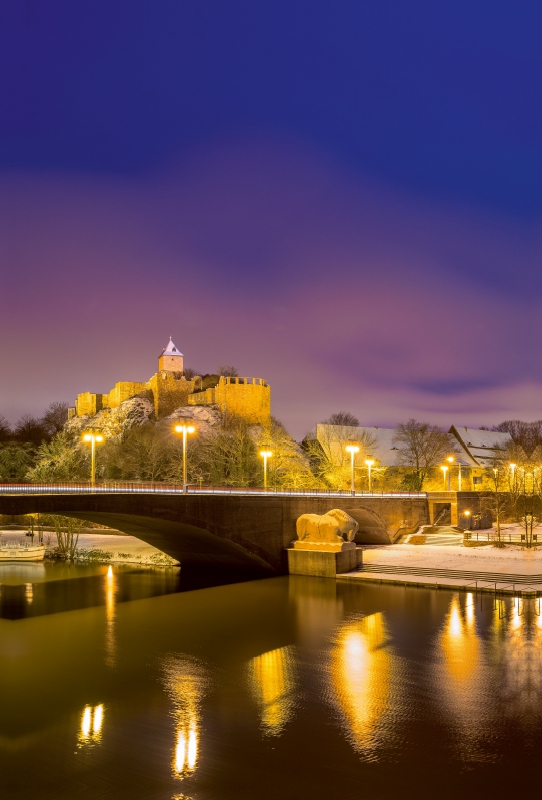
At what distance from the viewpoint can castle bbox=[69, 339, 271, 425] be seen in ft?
278

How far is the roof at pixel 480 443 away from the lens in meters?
80.6

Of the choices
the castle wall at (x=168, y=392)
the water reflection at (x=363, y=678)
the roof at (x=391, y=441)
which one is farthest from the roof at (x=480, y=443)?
the water reflection at (x=363, y=678)

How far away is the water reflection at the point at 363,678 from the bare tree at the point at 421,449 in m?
46.6

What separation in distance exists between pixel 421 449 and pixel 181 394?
33.3 metres

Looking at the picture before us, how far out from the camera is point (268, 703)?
15.9m

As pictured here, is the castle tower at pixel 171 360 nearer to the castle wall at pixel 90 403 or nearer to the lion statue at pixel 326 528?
the castle wall at pixel 90 403

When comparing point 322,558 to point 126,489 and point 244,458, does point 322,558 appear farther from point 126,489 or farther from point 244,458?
point 244,458

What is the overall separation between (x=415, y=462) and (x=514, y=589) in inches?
1712

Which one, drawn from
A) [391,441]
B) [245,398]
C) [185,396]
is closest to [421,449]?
[391,441]

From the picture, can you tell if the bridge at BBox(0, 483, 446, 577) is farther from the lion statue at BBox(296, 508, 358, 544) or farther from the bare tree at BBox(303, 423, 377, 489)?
the bare tree at BBox(303, 423, 377, 489)

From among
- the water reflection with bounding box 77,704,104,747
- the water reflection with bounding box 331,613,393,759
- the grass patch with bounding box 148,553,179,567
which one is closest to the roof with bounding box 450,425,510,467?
the grass patch with bounding box 148,553,179,567

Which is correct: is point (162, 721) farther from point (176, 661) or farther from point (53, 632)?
point (53, 632)

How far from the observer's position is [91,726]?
47.6 ft

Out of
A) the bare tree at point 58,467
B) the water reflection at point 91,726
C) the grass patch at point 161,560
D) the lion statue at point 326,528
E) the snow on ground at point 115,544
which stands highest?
the bare tree at point 58,467
